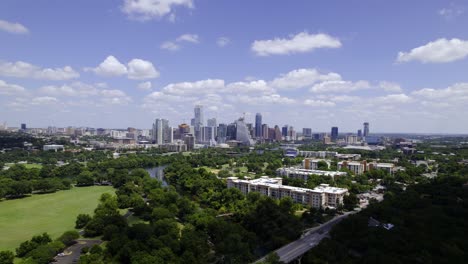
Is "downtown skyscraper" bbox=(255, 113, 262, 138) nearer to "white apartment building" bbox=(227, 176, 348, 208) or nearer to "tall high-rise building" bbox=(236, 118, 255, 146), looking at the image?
"tall high-rise building" bbox=(236, 118, 255, 146)

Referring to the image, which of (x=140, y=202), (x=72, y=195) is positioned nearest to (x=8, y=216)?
(x=72, y=195)

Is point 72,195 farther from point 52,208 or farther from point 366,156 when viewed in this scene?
point 366,156

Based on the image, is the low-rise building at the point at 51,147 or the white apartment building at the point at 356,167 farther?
the low-rise building at the point at 51,147

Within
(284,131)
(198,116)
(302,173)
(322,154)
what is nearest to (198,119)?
(198,116)

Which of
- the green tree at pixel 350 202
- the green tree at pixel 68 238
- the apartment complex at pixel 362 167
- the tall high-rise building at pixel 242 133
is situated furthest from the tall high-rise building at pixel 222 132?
the green tree at pixel 68 238

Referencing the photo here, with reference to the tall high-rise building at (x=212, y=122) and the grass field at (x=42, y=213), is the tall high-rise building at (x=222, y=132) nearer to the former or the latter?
the tall high-rise building at (x=212, y=122)

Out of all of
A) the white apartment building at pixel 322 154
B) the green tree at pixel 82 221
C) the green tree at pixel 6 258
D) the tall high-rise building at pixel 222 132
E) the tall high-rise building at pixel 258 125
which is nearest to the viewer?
the green tree at pixel 6 258

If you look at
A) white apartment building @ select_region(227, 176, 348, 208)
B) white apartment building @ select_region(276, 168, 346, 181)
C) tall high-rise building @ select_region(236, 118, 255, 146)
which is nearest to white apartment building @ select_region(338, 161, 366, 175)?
white apartment building @ select_region(276, 168, 346, 181)

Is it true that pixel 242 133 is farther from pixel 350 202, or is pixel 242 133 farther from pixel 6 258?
pixel 6 258
